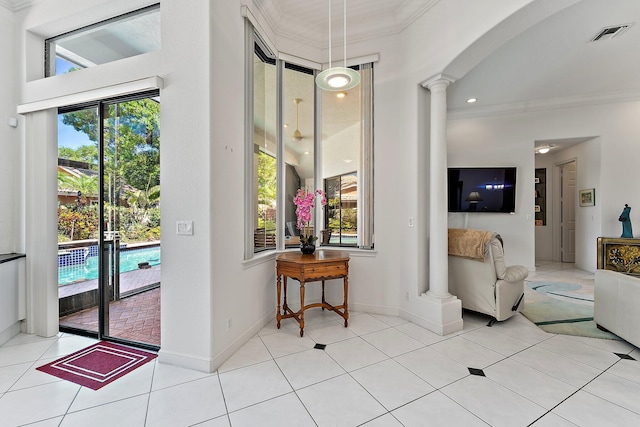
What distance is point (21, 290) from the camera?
2873 millimetres

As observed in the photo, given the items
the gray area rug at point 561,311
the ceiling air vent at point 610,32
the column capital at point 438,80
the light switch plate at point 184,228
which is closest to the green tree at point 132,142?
the light switch plate at point 184,228

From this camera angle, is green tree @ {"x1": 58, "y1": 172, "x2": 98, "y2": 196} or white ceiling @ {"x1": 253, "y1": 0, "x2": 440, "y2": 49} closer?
green tree @ {"x1": 58, "y1": 172, "x2": 98, "y2": 196}

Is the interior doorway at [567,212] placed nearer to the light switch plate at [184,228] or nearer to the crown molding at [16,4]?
the light switch plate at [184,228]

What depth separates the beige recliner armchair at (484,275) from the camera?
123 inches

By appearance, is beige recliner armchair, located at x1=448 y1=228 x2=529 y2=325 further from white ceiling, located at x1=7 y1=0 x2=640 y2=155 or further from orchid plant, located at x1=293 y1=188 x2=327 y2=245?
white ceiling, located at x1=7 y1=0 x2=640 y2=155

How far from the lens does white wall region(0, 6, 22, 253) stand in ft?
9.39

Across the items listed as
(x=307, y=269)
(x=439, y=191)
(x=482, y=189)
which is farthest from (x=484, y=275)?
(x=482, y=189)

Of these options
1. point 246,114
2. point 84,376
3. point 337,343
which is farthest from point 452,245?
point 84,376

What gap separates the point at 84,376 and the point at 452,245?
3.83 meters

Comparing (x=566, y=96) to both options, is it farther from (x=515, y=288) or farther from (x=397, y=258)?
(x=397, y=258)

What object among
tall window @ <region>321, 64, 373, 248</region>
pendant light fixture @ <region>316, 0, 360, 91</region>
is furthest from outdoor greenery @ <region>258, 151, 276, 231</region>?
pendant light fixture @ <region>316, 0, 360, 91</region>

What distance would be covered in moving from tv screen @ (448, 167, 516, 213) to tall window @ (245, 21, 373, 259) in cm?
300

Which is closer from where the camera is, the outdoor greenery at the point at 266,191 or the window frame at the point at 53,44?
the window frame at the point at 53,44

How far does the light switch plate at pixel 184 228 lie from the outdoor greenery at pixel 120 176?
38cm
